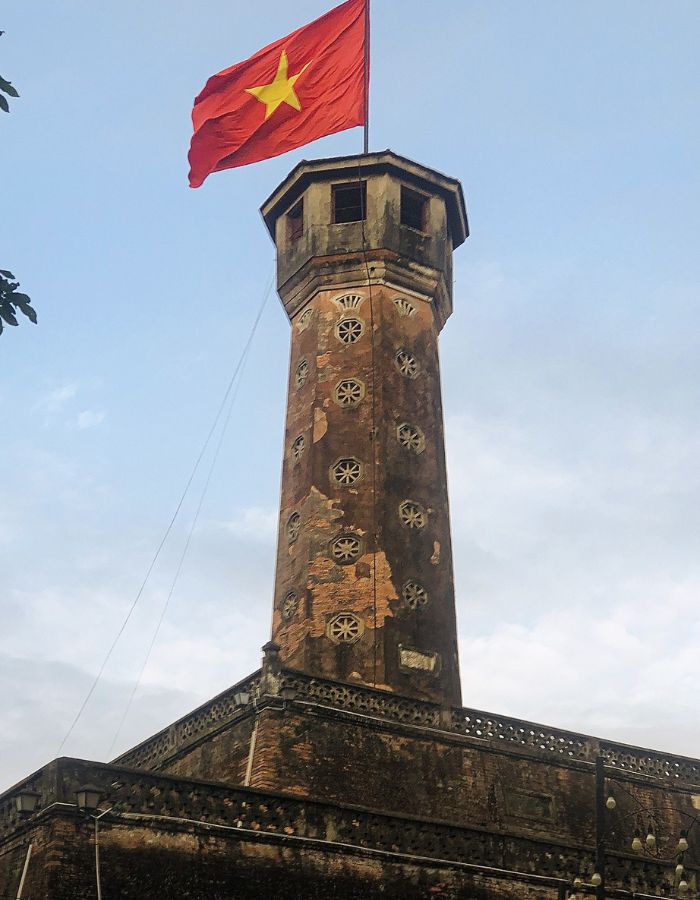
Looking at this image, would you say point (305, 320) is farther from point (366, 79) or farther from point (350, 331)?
point (366, 79)

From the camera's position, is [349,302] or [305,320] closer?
[349,302]

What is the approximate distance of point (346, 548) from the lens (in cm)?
3009

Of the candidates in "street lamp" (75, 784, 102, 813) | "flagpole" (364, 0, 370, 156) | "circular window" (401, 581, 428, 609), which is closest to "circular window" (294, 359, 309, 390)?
"flagpole" (364, 0, 370, 156)

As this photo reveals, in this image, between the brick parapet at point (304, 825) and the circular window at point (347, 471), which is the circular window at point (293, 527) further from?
the brick parapet at point (304, 825)

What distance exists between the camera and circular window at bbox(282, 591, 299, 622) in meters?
29.8

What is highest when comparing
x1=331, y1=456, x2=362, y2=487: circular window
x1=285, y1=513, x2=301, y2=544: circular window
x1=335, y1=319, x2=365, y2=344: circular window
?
x1=335, y1=319, x2=365, y2=344: circular window

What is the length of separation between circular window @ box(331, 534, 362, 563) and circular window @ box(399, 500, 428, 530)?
1457 mm

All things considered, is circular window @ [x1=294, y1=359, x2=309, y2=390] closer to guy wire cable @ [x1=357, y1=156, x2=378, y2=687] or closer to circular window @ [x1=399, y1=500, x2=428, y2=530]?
guy wire cable @ [x1=357, y1=156, x2=378, y2=687]

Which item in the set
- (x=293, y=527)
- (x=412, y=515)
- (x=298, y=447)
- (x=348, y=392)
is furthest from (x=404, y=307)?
(x=293, y=527)

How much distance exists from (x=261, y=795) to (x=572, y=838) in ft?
30.9

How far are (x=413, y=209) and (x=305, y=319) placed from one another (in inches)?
191

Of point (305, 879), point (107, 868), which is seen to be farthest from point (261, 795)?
point (107, 868)

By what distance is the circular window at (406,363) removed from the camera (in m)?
33.4

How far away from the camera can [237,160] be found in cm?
3397
